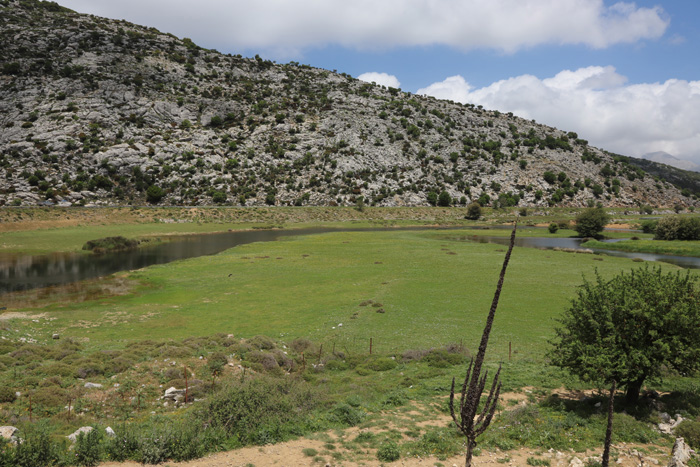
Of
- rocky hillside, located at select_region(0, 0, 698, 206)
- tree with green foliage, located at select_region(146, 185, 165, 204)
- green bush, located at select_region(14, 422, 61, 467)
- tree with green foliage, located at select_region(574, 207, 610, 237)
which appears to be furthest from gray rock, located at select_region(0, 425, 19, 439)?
tree with green foliage, located at select_region(146, 185, 165, 204)

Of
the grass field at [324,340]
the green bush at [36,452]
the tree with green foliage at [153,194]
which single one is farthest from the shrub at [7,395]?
the tree with green foliage at [153,194]

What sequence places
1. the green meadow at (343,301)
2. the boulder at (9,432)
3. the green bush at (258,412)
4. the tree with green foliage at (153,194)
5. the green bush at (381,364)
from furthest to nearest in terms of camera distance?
the tree with green foliage at (153,194) → the green meadow at (343,301) → the green bush at (381,364) → the green bush at (258,412) → the boulder at (9,432)

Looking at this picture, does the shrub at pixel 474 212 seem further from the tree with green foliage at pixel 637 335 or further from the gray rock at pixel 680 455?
the gray rock at pixel 680 455

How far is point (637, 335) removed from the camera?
47.6 feet

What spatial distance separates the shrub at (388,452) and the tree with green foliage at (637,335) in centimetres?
845

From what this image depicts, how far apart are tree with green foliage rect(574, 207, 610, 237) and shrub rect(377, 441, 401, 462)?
10227cm

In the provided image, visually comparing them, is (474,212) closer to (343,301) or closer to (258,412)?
(343,301)

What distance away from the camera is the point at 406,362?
70.6 ft

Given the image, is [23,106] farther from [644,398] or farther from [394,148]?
[644,398]

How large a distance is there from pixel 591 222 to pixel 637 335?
94.5m

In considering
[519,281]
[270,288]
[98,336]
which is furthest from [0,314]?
[519,281]

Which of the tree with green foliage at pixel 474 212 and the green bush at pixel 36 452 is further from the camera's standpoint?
the tree with green foliage at pixel 474 212

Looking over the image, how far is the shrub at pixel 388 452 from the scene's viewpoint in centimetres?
1177

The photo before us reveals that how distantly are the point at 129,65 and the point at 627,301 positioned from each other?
717 feet
